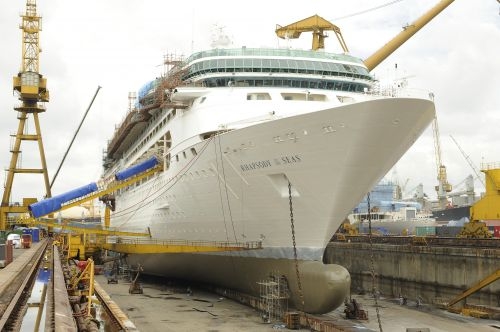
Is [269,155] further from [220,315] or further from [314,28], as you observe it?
[314,28]

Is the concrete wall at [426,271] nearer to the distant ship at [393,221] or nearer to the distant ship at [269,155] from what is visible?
the distant ship at [269,155]

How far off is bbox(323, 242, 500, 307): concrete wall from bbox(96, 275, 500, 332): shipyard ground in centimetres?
181

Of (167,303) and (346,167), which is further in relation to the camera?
(167,303)

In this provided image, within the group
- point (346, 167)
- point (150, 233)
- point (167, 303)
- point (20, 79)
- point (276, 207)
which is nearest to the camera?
point (346, 167)

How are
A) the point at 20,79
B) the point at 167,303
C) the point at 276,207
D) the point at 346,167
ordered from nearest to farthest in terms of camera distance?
the point at 346,167 < the point at 276,207 < the point at 167,303 < the point at 20,79

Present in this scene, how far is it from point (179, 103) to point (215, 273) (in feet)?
24.4

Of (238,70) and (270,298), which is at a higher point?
(238,70)

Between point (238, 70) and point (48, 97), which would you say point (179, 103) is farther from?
point (48, 97)

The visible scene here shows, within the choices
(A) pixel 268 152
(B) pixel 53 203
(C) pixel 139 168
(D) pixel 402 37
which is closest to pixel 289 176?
(A) pixel 268 152

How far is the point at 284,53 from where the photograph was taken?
2222cm

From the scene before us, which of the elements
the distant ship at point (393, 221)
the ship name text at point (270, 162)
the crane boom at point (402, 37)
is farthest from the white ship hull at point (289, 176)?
the distant ship at point (393, 221)

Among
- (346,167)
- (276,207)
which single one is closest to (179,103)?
(276,207)

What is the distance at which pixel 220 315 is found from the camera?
1805 centimetres

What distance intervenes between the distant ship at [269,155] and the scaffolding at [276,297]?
0.28 m
